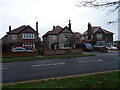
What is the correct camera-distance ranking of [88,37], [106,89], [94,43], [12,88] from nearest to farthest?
[106,89] → [12,88] → [94,43] → [88,37]

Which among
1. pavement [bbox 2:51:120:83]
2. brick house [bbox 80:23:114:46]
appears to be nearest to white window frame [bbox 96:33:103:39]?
brick house [bbox 80:23:114:46]

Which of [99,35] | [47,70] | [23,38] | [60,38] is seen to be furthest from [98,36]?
[47,70]

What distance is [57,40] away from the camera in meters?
41.6

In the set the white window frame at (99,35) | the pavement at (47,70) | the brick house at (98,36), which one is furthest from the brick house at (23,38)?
the pavement at (47,70)

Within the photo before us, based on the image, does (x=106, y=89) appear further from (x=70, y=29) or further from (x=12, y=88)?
(x=70, y=29)

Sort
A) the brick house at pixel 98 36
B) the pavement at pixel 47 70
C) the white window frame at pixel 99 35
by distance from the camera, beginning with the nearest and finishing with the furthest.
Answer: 1. the pavement at pixel 47 70
2. the brick house at pixel 98 36
3. the white window frame at pixel 99 35

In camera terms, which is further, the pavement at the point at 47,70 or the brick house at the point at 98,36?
the brick house at the point at 98,36

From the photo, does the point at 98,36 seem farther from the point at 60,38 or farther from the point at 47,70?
the point at 47,70

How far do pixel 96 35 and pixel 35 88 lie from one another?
45832 mm

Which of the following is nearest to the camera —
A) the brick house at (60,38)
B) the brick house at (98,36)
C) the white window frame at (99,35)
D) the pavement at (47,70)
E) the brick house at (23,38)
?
the pavement at (47,70)

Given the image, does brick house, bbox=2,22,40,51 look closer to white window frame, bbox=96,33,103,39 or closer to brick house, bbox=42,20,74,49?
brick house, bbox=42,20,74,49

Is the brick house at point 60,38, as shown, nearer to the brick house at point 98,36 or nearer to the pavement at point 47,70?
the brick house at point 98,36

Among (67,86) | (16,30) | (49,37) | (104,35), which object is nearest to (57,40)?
(49,37)

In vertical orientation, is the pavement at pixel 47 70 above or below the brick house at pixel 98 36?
below
